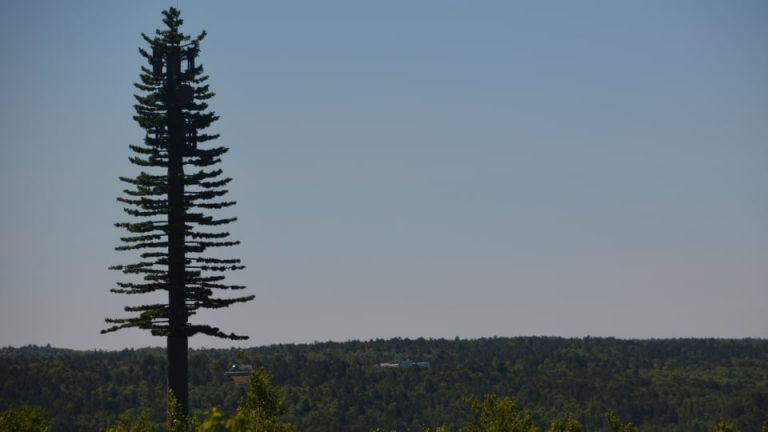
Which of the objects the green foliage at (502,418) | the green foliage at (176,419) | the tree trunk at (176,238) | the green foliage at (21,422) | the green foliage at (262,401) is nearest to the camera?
the green foliage at (262,401)

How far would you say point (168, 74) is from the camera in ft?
261

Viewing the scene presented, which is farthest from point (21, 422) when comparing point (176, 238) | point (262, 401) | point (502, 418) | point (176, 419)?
point (502, 418)

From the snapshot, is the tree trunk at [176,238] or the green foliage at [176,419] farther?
the tree trunk at [176,238]

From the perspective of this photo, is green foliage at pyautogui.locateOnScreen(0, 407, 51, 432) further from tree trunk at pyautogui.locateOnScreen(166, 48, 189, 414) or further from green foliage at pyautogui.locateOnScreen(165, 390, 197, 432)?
tree trunk at pyautogui.locateOnScreen(166, 48, 189, 414)

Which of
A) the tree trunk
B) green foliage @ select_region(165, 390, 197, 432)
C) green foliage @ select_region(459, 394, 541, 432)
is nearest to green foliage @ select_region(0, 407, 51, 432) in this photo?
green foliage @ select_region(165, 390, 197, 432)

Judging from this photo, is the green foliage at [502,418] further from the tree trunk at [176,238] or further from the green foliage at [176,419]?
the tree trunk at [176,238]

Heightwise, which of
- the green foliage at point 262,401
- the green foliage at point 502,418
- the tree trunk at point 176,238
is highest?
the tree trunk at point 176,238

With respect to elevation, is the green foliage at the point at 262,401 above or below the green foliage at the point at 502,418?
above

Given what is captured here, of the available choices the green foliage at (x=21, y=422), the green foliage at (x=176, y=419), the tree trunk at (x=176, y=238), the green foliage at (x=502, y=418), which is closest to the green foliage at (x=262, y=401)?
the green foliage at (x=176, y=419)

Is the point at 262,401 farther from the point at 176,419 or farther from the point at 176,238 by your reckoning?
the point at 176,238

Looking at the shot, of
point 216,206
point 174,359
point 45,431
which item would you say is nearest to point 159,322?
point 174,359

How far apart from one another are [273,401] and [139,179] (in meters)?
26.2

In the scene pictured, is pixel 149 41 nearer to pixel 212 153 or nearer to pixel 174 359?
pixel 212 153

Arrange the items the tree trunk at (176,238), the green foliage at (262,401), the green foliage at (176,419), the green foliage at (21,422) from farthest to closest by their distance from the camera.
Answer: the tree trunk at (176,238) → the green foliage at (21,422) → the green foliage at (176,419) → the green foliage at (262,401)
